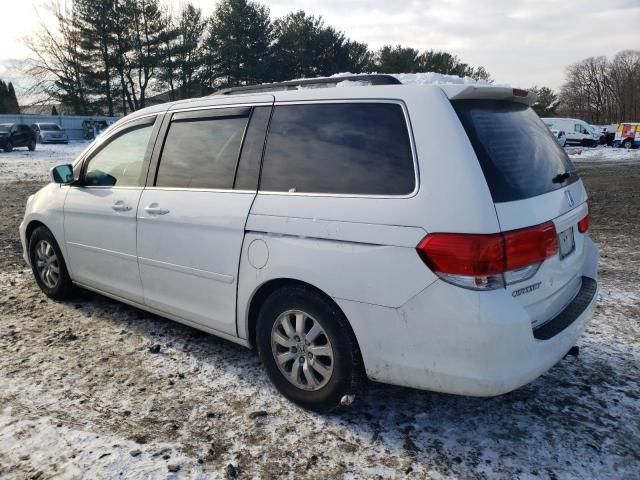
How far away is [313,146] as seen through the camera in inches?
115

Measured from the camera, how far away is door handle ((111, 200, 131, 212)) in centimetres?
379

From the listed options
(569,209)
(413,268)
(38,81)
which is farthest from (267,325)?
(38,81)

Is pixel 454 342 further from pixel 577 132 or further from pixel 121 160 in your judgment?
pixel 577 132

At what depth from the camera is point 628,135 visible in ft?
112

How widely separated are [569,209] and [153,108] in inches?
121

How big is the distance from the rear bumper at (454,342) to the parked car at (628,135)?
124 ft

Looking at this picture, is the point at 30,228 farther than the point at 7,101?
No

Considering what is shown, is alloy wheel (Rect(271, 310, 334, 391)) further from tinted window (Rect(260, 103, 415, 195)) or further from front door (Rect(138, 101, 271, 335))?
tinted window (Rect(260, 103, 415, 195))

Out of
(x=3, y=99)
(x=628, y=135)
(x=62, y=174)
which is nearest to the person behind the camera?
(x=62, y=174)

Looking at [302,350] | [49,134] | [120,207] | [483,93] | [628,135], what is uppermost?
[483,93]

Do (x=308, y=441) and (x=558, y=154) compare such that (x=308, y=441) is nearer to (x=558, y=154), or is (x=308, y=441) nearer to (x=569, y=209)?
(x=569, y=209)

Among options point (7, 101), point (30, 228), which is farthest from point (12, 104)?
point (30, 228)

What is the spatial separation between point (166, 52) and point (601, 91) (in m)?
80.2

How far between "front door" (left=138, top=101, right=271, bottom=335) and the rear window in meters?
1.31
